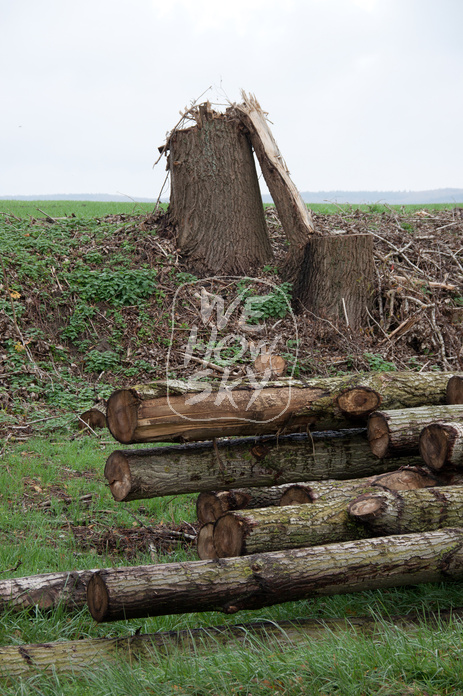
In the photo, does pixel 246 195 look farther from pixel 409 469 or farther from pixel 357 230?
pixel 409 469

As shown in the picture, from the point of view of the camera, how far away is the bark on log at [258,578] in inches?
142

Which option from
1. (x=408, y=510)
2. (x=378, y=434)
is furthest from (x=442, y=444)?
(x=408, y=510)

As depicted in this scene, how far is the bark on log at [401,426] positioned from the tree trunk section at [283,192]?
702cm

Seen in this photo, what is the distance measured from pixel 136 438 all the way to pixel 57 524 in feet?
6.07

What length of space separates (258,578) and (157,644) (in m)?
0.69

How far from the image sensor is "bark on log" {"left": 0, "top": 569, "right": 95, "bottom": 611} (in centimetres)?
428

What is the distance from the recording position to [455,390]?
18.8 ft

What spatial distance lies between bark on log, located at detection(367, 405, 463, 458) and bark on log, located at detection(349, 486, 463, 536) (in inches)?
22.3

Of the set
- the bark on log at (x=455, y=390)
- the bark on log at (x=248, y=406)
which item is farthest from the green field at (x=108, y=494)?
the bark on log at (x=455, y=390)

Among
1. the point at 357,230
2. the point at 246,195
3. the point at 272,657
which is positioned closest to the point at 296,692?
the point at 272,657

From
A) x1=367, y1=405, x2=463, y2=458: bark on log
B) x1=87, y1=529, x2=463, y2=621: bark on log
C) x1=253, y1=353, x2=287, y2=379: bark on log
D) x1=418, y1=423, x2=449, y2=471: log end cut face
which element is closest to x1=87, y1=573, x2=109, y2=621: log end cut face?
x1=87, y1=529, x2=463, y2=621: bark on log

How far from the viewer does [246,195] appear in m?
12.6

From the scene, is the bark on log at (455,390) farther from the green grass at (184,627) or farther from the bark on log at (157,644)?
the bark on log at (157,644)

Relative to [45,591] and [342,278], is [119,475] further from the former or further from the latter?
[342,278]
